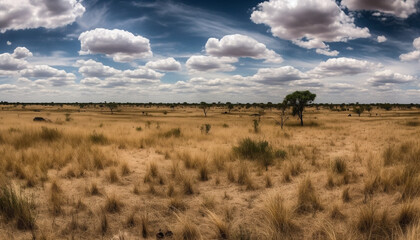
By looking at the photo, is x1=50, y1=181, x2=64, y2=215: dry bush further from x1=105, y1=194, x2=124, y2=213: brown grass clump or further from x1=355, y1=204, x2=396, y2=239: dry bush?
x1=355, y1=204, x2=396, y2=239: dry bush

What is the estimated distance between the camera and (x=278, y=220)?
14.0 feet

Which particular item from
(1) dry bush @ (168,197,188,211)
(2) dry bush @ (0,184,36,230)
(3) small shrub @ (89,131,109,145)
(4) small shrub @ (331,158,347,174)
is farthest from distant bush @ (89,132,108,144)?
(4) small shrub @ (331,158,347,174)

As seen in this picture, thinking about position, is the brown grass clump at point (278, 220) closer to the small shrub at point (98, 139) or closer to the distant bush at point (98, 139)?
the small shrub at point (98, 139)

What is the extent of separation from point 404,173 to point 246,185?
12.5ft

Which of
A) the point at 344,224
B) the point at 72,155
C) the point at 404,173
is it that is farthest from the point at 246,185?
the point at 72,155

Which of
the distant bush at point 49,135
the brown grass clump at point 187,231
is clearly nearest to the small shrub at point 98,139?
the distant bush at point 49,135

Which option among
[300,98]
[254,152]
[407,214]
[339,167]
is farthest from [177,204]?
[300,98]

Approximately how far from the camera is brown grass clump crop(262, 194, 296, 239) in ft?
13.0

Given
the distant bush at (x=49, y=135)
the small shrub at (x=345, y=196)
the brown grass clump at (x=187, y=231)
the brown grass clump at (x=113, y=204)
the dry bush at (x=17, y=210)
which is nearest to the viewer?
the brown grass clump at (x=187, y=231)

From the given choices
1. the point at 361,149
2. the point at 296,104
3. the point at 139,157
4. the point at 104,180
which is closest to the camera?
the point at 104,180

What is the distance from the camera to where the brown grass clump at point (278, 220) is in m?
3.98

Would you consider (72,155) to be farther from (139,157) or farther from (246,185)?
(246,185)

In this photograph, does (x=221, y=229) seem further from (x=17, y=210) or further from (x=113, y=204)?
(x=17, y=210)

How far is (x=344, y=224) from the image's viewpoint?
13.9 feet
